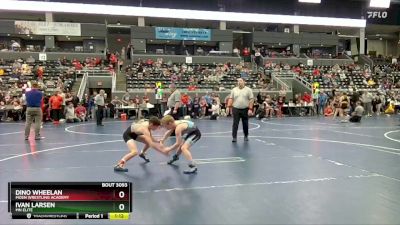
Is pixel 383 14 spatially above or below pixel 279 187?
above

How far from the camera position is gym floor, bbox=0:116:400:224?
4078 millimetres

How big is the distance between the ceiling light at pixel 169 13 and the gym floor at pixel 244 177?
25.5 m

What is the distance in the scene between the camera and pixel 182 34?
116ft

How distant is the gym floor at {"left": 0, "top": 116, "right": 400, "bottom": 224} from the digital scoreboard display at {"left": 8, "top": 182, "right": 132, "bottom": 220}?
3.02 ft

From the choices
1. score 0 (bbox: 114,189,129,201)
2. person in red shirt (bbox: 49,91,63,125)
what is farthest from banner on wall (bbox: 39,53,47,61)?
score 0 (bbox: 114,189,129,201)

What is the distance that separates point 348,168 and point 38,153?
5980 millimetres

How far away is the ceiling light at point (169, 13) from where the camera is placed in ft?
105

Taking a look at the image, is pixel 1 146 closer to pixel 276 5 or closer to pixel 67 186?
pixel 67 186

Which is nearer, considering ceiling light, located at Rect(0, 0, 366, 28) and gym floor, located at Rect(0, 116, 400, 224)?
gym floor, located at Rect(0, 116, 400, 224)

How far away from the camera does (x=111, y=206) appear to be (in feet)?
9.70

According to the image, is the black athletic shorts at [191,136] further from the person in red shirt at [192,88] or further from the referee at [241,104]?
the person in red shirt at [192,88]

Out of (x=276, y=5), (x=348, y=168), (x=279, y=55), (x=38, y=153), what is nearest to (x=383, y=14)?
(x=348, y=168)

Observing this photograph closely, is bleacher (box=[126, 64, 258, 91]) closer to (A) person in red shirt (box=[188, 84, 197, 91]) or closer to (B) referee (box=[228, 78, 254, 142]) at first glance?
(A) person in red shirt (box=[188, 84, 197, 91])

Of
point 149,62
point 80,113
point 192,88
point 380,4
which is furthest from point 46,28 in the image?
point 380,4
